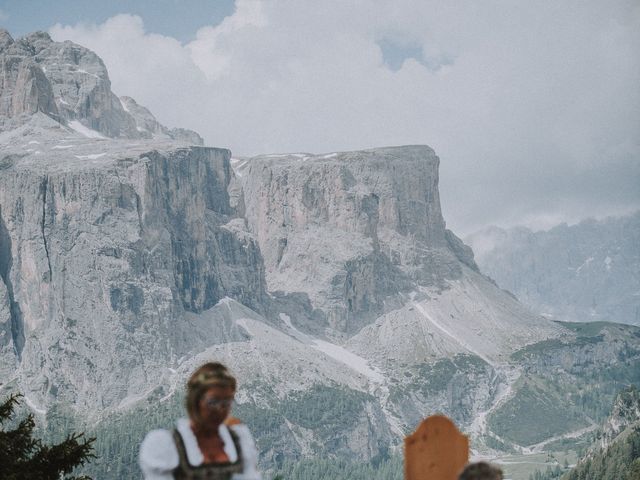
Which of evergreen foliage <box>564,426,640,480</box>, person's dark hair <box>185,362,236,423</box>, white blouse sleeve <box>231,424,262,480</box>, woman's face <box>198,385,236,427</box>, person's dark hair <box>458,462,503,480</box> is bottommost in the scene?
evergreen foliage <box>564,426,640,480</box>

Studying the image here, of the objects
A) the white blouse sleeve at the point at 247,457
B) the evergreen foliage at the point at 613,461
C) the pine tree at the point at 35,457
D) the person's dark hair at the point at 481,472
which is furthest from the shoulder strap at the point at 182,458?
the evergreen foliage at the point at 613,461

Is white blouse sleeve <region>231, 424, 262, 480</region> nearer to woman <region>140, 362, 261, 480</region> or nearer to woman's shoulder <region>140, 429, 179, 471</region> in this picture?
woman <region>140, 362, 261, 480</region>

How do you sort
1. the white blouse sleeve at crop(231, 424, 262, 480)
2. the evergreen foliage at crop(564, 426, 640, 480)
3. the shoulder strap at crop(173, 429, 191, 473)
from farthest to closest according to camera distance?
the evergreen foliage at crop(564, 426, 640, 480)
the white blouse sleeve at crop(231, 424, 262, 480)
the shoulder strap at crop(173, 429, 191, 473)

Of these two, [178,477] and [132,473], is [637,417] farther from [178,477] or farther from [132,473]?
[178,477]

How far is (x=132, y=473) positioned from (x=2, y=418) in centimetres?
19099

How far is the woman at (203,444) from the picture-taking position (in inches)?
208

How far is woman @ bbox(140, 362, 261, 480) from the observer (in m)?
5.27

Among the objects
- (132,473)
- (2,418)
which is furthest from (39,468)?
(132,473)

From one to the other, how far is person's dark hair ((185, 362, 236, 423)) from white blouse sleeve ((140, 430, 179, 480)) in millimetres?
236

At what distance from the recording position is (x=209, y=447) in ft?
18.2

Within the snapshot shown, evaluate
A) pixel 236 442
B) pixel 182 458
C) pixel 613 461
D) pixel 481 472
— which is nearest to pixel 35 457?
pixel 236 442

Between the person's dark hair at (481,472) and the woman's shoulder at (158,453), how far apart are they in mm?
1800

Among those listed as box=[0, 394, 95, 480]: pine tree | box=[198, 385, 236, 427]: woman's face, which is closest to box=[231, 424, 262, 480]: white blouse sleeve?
box=[198, 385, 236, 427]: woman's face

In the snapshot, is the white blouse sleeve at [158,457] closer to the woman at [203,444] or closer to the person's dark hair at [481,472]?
the woman at [203,444]
